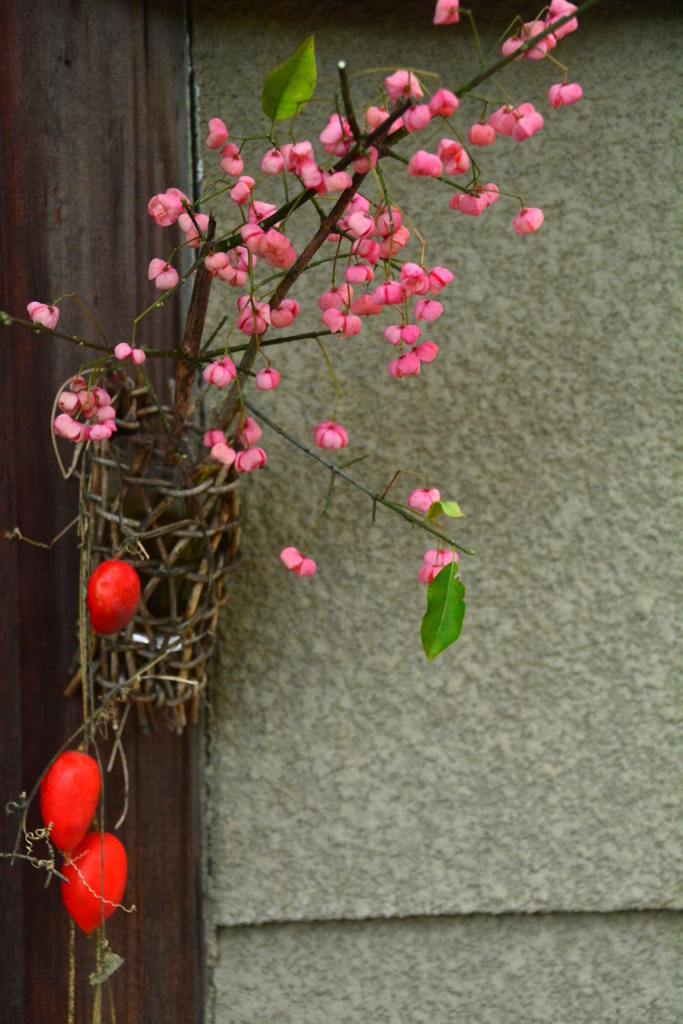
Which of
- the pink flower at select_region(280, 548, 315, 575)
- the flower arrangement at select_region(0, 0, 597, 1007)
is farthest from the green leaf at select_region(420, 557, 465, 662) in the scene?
the pink flower at select_region(280, 548, 315, 575)

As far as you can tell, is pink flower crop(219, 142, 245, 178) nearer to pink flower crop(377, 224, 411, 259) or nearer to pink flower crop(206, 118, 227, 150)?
pink flower crop(206, 118, 227, 150)

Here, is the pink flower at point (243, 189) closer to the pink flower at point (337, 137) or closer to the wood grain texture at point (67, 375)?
the pink flower at point (337, 137)

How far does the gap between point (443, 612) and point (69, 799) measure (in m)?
0.35

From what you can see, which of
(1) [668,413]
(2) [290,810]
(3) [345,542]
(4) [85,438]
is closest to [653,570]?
(1) [668,413]

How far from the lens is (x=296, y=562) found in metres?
0.76

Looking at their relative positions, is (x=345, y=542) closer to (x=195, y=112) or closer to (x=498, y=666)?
(x=498, y=666)

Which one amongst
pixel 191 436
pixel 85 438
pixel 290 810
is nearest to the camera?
pixel 85 438

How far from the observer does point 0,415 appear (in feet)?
2.67

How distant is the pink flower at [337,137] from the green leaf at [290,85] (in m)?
0.02

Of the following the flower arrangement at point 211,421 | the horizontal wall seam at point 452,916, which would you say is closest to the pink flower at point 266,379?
the flower arrangement at point 211,421

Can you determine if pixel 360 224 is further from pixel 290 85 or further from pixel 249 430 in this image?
pixel 249 430

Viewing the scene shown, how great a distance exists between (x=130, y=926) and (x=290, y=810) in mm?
200

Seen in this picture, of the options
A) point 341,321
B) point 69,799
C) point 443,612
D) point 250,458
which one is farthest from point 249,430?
point 69,799

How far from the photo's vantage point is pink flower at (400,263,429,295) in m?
0.64
